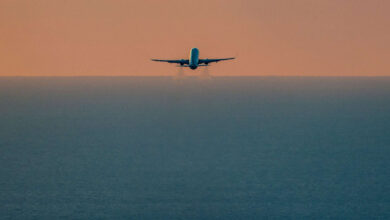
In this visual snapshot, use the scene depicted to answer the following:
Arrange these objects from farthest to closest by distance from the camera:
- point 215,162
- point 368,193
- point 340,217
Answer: point 215,162 < point 368,193 < point 340,217

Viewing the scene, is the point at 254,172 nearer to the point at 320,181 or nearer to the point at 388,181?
the point at 320,181

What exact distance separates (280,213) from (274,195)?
53.0 ft

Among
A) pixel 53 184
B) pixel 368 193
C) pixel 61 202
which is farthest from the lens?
pixel 53 184

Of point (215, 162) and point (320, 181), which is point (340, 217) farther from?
point (215, 162)

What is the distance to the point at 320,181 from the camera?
16188 centimetres

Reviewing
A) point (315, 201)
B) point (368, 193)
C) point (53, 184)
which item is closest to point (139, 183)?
point (53, 184)

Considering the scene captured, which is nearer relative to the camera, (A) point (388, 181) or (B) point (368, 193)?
(B) point (368, 193)

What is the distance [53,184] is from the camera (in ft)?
515

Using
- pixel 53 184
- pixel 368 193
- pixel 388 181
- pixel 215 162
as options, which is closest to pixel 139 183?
pixel 53 184

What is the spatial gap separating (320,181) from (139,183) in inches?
2429

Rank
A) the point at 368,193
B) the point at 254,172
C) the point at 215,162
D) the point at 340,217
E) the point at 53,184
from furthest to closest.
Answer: the point at 215,162, the point at 254,172, the point at 53,184, the point at 368,193, the point at 340,217

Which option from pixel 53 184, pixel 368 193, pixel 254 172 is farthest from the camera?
pixel 254 172

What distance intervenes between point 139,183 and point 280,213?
50816 millimetres

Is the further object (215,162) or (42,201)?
(215,162)
